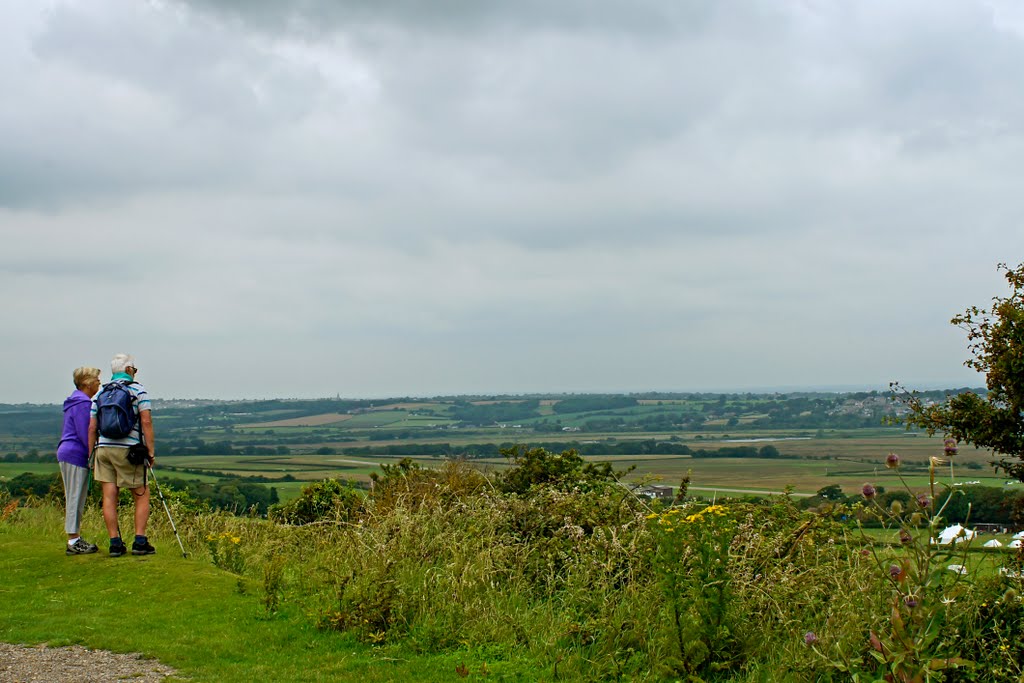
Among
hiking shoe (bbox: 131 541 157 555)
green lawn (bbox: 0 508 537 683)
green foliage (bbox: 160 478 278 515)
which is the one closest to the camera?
green lawn (bbox: 0 508 537 683)

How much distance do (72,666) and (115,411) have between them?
386 centimetres

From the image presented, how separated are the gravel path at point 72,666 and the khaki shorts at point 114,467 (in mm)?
3042

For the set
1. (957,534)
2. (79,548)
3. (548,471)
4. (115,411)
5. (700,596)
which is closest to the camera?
(957,534)

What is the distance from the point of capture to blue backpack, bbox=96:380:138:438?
10.2 m

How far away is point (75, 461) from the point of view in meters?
10.8

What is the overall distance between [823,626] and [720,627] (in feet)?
2.65

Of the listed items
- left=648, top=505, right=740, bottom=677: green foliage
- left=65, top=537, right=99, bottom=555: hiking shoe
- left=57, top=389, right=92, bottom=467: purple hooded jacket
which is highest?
left=57, top=389, right=92, bottom=467: purple hooded jacket

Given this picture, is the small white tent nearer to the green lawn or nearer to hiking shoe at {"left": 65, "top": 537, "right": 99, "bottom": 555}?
the green lawn

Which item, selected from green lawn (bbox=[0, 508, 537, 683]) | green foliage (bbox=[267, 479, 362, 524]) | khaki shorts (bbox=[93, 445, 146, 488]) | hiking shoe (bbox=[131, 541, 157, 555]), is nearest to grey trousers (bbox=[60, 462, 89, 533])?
green lawn (bbox=[0, 508, 537, 683])

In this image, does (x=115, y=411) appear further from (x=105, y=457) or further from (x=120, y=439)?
(x=105, y=457)

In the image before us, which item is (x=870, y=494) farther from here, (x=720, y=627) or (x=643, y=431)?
(x=643, y=431)

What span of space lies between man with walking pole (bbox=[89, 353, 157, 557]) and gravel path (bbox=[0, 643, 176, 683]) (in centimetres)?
303

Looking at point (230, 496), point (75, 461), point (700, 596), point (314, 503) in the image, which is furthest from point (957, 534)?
point (230, 496)

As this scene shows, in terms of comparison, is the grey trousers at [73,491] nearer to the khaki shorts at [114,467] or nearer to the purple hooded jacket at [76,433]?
the purple hooded jacket at [76,433]
